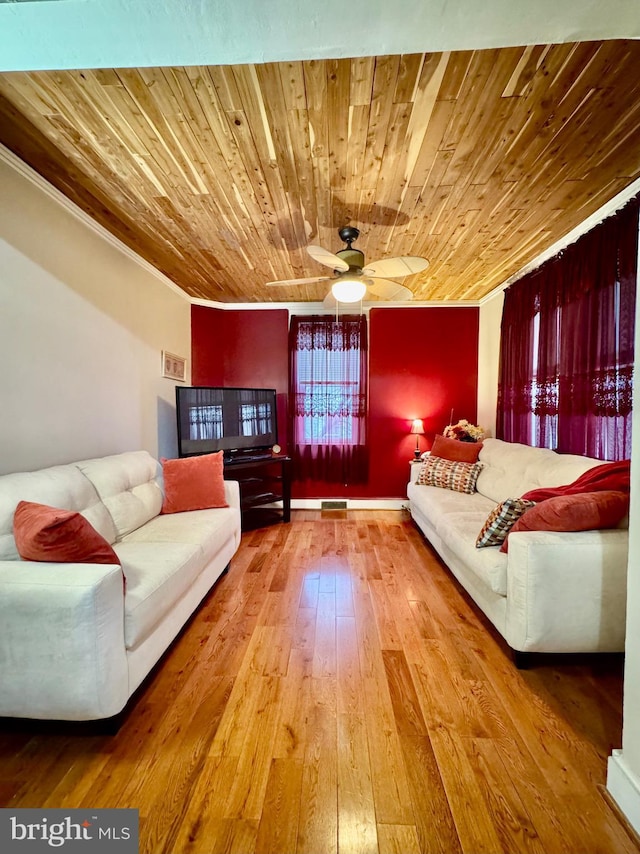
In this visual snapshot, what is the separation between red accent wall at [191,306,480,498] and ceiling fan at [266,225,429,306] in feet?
5.61

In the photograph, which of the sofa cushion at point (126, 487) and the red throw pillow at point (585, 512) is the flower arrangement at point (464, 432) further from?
the sofa cushion at point (126, 487)

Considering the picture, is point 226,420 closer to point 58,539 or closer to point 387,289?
point 387,289

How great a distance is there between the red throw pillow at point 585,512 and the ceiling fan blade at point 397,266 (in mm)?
1575

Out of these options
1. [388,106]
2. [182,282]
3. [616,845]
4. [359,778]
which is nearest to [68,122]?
[388,106]

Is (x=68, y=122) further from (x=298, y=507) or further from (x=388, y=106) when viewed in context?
(x=298, y=507)

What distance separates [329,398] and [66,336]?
2.84 metres

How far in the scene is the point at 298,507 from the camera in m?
4.57

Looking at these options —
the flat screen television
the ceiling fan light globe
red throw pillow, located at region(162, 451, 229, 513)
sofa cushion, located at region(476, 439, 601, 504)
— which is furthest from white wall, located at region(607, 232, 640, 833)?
the flat screen television

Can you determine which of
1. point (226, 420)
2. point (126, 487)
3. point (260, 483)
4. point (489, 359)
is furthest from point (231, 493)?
point (489, 359)

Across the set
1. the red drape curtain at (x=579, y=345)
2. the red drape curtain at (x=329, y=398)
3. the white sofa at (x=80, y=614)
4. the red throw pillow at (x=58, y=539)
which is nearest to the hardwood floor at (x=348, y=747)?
A: the white sofa at (x=80, y=614)

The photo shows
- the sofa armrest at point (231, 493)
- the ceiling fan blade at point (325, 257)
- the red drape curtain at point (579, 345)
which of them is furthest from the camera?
the sofa armrest at point (231, 493)

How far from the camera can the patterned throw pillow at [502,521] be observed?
6.35ft

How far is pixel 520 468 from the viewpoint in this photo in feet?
9.46

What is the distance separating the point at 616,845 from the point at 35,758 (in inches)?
75.6
